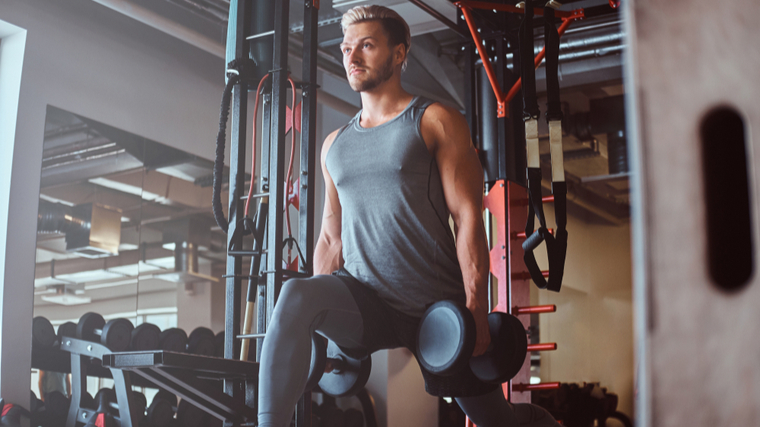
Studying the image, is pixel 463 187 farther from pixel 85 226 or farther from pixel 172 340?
pixel 85 226

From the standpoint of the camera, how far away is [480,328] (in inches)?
73.7

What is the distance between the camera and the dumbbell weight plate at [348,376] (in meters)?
1.97

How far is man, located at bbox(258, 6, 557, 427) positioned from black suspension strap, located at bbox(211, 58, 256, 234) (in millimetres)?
628

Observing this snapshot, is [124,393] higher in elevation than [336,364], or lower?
lower

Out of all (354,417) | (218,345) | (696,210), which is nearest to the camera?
(696,210)

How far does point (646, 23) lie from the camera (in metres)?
0.27

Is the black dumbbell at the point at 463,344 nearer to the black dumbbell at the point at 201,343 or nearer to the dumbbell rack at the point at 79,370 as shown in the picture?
the dumbbell rack at the point at 79,370

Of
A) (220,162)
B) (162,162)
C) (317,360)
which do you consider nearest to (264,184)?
(220,162)

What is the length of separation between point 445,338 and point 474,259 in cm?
27

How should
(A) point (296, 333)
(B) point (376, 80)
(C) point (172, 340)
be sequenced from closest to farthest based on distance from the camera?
(A) point (296, 333)
(B) point (376, 80)
(C) point (172, 340)

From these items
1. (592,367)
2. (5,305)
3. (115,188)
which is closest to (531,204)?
(5,305)

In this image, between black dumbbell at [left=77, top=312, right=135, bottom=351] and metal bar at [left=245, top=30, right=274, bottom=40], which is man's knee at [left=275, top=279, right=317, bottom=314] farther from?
black dumbbell at [left=77, top=312, right=135, bottom=351]

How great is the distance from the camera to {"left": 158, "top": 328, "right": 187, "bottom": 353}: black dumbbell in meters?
4.83

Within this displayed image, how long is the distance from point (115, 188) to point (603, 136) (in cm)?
610
